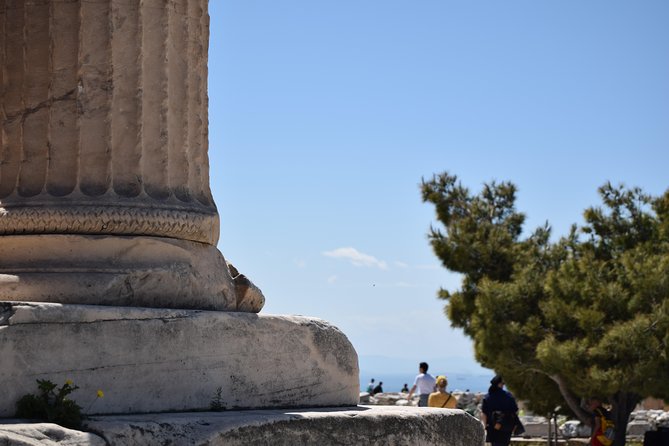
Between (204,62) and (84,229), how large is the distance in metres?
1.03

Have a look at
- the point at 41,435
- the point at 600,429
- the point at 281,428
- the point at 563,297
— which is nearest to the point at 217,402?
the point at 281,428

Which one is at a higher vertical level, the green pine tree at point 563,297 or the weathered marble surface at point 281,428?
the green pine tree at point 563,297

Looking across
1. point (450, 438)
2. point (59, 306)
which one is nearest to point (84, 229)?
point (59, 306)

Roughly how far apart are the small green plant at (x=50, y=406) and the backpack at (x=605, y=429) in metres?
12.0

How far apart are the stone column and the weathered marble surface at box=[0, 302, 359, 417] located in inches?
11.5

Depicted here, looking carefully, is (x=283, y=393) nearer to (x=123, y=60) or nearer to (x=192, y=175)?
(x=192, y=175)

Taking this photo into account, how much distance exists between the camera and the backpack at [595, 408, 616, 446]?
1534 centimetres

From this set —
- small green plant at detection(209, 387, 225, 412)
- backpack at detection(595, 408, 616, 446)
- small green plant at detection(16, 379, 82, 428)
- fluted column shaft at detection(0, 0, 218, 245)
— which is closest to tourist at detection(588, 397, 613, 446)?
backpack at detection(595, 408, 616, 446)

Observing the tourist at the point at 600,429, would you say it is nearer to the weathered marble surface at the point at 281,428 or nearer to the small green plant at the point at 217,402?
the weathered marble surface at the point at 281,428


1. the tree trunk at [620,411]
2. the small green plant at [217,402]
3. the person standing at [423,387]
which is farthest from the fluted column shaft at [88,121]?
the tree trunk at [620,411]

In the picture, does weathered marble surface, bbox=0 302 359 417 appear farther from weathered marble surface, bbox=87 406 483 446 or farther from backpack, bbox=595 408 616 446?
backpack, bbox=595 408 616 446

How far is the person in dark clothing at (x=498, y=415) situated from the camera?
1425cm

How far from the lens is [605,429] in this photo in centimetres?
1551

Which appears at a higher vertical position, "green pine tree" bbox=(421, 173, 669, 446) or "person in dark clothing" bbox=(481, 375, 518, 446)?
"green pine tree" bbox=(421, 173, 669, 446)
